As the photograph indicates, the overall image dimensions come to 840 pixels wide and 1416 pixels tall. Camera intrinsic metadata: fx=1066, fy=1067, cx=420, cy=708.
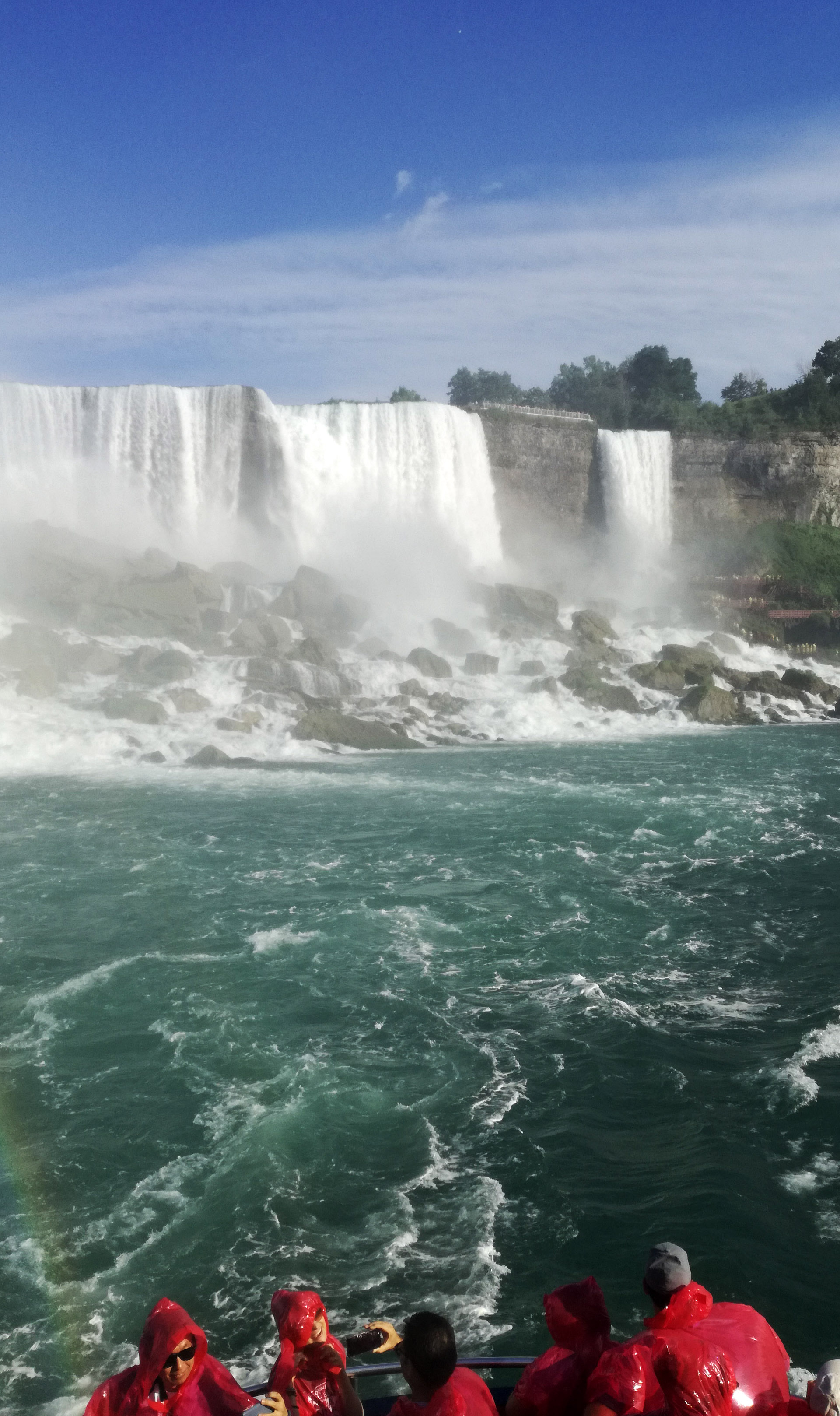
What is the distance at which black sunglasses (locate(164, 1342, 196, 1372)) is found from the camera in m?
2.80

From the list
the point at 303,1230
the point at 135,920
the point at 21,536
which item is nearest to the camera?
the point at 303,1230

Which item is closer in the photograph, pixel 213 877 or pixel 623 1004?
pixel 623 1004

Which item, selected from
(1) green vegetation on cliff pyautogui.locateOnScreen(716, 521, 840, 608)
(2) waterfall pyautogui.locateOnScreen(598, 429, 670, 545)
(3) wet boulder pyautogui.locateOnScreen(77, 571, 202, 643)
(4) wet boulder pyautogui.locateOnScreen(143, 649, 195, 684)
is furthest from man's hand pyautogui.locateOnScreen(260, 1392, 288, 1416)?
(2) waterfall pyautogui.locateOnScreen(598, 429, 670, 545)

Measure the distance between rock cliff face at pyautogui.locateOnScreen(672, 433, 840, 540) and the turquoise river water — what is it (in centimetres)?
3096

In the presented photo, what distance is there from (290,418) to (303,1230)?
33.3 meters

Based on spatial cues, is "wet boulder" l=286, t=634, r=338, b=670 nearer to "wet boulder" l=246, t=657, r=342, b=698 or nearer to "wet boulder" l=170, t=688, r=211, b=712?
"wet boulder" l=246, t=657, r=342, b=698

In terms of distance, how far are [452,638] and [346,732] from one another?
30.5 feet

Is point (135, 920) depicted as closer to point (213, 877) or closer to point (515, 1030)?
point (213, 877)

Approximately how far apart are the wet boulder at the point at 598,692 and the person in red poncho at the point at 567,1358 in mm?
23610

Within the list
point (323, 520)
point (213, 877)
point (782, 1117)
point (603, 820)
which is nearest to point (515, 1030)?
point (782, 1117)

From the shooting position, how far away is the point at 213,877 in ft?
41.8

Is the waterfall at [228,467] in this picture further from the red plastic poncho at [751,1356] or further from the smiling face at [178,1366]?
the red plastic poncho at [751,1356]

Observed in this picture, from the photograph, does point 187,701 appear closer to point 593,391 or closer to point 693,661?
point 693,661

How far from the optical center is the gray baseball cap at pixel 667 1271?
2793 mm
